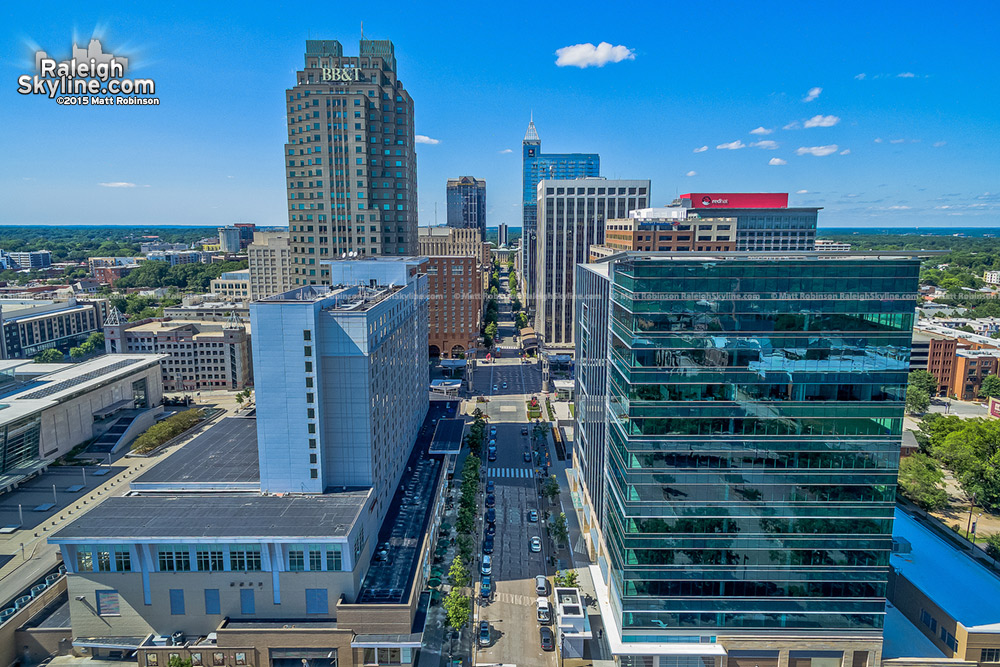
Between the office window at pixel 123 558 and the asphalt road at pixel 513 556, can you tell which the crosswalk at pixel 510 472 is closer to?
the asphalt road at pixel 513 556

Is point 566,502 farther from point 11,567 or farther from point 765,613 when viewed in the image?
point 11,567

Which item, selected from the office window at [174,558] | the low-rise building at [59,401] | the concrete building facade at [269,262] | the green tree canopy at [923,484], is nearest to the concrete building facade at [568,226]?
the concrete building facade at [269,262]

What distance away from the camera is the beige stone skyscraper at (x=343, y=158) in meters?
104

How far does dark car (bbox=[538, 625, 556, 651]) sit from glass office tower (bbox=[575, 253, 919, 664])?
8629 millimetres

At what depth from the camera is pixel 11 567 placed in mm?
67062

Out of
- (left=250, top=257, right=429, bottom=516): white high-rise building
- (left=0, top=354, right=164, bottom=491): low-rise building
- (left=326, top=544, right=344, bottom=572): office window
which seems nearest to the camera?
(left=326, top=544, right=344, bottom=572): office window

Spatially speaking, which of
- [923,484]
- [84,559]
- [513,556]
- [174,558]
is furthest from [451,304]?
[84,559]

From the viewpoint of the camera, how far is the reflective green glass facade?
1852 inches

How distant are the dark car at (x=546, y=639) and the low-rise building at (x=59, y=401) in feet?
276

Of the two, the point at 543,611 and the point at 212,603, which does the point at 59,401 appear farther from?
the point at 543,611

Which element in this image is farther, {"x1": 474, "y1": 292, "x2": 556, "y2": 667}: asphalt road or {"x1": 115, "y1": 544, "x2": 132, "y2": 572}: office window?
{"x1": 474, "y1": 292, "x2": 556, "y2": 667}: asphalt road

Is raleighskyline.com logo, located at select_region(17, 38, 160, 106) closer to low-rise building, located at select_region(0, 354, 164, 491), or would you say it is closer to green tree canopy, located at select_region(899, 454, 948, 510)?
low-rise building, located at select_region(0, 354, 164, 491)

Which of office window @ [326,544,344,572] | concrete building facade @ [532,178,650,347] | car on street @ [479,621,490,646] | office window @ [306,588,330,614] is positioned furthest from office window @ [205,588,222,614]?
concrete building facade @ [532,178,650,347]

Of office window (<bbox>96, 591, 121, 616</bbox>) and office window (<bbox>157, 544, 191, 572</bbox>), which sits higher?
office window (<bbox>157, 544, 191, 572</bbox>)
